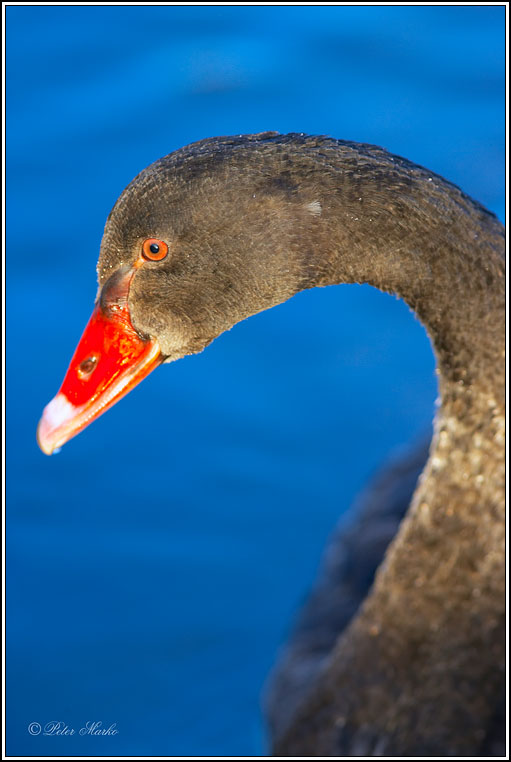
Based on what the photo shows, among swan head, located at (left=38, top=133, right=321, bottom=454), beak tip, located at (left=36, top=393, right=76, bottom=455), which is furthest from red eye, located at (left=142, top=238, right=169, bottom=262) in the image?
beak tip, located at (left=36, top=393, right=76, bottom=455)

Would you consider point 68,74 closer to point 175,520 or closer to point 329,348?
point 329,348

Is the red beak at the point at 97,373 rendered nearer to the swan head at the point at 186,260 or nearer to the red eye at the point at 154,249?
the swan head at the point at 186,260

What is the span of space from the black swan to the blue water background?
2.91 ft

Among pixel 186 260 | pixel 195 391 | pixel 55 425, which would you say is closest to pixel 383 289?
pixel 186 260

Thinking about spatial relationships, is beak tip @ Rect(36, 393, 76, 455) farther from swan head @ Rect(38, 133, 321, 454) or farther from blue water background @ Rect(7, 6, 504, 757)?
blue water background @ Rect(7, 6, 504, 757)

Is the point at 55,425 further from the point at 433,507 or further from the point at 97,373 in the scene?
the point at 433,507

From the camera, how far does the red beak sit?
91.6 inches

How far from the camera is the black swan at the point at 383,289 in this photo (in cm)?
207

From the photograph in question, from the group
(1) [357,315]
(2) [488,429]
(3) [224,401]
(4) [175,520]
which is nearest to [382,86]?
(1) [357,315]

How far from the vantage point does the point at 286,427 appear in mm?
4312

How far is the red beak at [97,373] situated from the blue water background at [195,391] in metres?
1.62

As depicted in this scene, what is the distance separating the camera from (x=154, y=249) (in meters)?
2.17

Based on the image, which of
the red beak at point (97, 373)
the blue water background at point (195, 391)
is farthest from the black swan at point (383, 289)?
the blue water background at point (195, 391)

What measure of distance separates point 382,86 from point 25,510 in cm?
306
